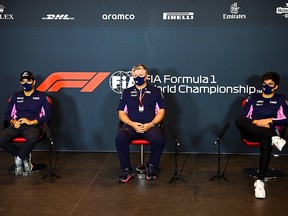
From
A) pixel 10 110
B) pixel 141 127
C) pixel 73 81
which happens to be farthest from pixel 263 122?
pixel 10 110

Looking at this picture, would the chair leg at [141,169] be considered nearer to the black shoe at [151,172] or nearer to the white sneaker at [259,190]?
the black shoe at [151,172]

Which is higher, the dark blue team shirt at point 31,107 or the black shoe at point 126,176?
the dark blue team shirt at point 31,107

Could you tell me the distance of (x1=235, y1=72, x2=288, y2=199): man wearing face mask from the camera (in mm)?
4660

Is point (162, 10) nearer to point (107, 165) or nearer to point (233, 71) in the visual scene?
point (233, 71)

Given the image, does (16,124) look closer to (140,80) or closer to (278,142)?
(140,80)

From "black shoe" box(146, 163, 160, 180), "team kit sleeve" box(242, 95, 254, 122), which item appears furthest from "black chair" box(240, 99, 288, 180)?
"black shoe" box(146, 163, 160, 180)

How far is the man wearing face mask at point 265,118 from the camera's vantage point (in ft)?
15.3

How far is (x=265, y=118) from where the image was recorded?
505 centimetres

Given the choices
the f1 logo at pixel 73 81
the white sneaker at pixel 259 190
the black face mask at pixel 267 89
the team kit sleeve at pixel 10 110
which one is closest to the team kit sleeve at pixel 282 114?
the black face mask at pixel 267 89

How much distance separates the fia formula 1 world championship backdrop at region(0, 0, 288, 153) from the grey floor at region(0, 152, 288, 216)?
677 millimetres

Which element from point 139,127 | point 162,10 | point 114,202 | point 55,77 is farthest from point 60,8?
point 114,202

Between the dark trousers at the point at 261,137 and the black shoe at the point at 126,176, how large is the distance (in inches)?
53.8

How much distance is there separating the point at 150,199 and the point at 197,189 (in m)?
0.59

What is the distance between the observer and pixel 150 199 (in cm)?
435
